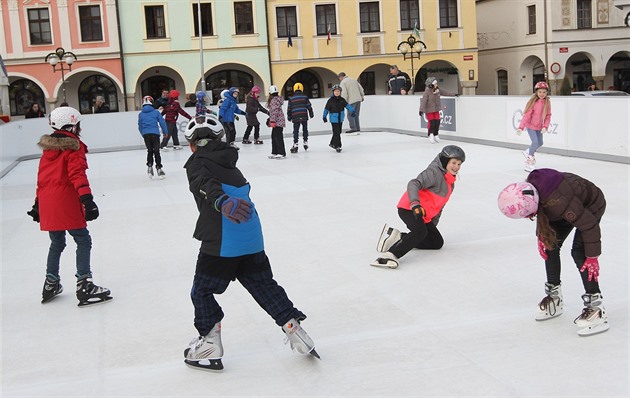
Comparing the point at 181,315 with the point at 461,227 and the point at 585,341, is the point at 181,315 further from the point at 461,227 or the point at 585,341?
the point at 461,227

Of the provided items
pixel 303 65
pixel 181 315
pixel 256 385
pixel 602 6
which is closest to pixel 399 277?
pixel 181 315

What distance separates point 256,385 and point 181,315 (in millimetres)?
1690

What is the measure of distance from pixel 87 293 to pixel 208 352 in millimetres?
2204

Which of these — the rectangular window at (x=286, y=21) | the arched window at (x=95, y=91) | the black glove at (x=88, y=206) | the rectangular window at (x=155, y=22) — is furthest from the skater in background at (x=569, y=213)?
the arched window at (x=95, y=91)

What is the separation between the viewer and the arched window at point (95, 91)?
3966 centimetres

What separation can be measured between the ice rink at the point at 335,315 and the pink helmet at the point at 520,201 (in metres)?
0.91

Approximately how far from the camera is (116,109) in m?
39.8

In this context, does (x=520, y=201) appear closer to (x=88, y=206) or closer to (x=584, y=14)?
(x=88, y=206)

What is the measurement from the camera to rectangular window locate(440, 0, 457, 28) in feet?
135

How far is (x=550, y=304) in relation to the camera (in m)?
5.69

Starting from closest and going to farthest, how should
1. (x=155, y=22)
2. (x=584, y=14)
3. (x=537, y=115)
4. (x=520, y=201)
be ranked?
1. (x=520, y=201)
2. (x=537, y=115)
3. (x=155, y=22)
4. (x=584, y=14)

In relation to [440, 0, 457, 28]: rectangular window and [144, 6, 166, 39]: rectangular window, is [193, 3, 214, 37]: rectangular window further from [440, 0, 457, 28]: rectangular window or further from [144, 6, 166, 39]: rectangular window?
[440, 0, 457, 28]: rectangular window

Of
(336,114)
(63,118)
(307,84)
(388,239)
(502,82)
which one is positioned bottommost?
(388,239)

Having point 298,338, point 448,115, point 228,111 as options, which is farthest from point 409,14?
point 298,338
